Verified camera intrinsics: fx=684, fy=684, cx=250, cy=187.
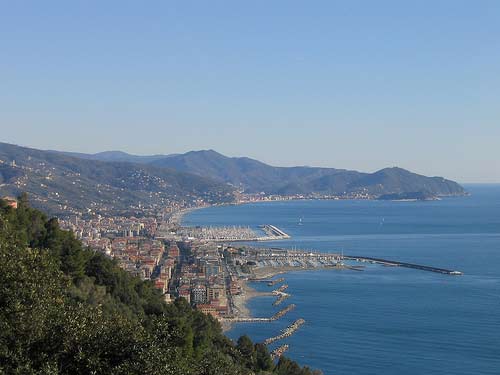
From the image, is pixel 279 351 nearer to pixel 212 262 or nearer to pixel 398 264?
pixel 212 262

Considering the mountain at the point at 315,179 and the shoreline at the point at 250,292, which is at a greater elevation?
the mountain at the point at 315,179

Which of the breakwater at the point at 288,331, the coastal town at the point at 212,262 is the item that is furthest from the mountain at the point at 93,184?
the breakwater at the point at 288,331

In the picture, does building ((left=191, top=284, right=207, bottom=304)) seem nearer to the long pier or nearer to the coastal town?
the coastal town

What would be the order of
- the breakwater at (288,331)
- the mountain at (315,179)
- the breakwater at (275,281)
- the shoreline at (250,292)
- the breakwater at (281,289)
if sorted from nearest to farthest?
1. the breakwater at (288,331)
2. the shoreline at (250,292)
3. the breakwater at (281,289)
4. the breakwater at (275,281)
5. the mountain at (315,179)

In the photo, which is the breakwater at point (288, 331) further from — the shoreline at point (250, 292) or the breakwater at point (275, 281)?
the breakwater at point (275, 281)

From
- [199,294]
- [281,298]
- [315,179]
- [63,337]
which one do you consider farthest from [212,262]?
[315,179]

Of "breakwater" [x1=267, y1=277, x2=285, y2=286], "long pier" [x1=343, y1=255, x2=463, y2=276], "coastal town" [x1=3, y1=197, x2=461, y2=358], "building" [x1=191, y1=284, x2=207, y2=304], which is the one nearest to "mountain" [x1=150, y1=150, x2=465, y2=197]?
"coastal town" [x1=3, y1=197, x2=461, y2=358]
